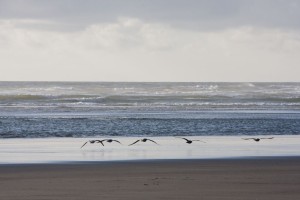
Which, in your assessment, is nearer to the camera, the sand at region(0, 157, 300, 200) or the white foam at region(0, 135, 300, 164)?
the sand at region(0, 157, 300, 200)

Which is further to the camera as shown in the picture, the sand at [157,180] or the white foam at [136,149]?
the white foam at [136,149]

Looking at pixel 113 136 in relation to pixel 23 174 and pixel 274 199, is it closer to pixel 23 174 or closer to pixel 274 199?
pixel 23 174

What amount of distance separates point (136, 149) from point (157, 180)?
7098mm

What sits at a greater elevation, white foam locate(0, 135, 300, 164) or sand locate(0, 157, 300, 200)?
sand locate(0, 157, 300, 200)

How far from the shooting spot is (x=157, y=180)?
13641mm

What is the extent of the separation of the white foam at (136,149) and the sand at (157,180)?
139 centimetres

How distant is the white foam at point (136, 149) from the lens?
→ 18219mm

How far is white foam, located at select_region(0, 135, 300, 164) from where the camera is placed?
1822cm

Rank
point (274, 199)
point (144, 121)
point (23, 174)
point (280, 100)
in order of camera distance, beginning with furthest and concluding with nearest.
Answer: point (280, 100)
point (144, 121)
point (23, 174)
point (274, 199)

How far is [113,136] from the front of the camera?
1061 inches

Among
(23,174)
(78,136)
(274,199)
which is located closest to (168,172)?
(23,174)

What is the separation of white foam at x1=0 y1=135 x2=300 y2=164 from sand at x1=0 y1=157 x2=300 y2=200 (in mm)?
1391

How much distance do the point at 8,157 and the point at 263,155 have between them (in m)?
6.49

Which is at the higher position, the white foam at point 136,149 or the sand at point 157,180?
the sand at point 157,180
